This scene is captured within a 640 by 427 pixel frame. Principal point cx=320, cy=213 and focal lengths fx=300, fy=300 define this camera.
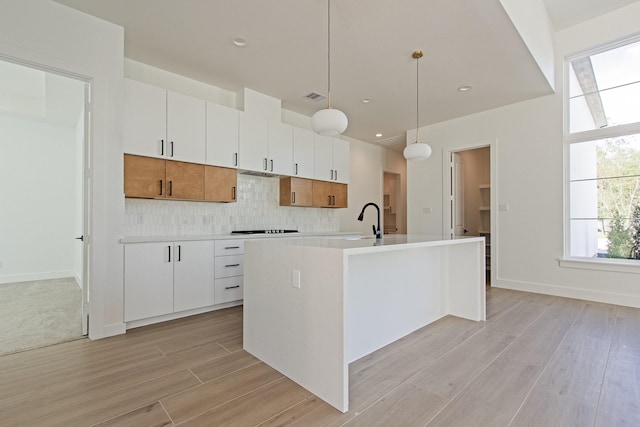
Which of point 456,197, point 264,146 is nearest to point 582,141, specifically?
point 456,197

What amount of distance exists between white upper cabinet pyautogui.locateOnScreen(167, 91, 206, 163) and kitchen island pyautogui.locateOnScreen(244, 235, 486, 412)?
1729 millimetres

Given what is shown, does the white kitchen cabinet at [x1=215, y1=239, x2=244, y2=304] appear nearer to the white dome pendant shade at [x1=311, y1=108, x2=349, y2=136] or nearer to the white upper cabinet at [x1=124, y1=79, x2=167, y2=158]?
the white upper cabinet at [x1=124, y1=79, x2=167, y2=158]

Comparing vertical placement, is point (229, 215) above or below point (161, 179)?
below

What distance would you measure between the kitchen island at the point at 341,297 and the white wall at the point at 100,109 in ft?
4.42

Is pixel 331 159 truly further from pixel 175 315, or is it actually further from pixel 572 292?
pixel 572 292

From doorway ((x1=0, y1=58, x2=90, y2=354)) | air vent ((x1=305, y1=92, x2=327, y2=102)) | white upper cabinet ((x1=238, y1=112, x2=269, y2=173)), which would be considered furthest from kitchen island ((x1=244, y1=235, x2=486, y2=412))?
doorway ((x1=0, y1=58, x2=90, y2=354))

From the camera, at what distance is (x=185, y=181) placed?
137 inches

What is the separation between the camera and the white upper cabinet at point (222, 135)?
367 cm

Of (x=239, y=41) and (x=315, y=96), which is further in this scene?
(x=315, y=96)

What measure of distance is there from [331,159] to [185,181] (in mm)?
2549

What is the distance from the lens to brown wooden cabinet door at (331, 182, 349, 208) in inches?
209

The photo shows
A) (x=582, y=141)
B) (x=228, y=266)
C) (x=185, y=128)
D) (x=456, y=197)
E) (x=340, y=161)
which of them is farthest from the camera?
(x=456, y=197)

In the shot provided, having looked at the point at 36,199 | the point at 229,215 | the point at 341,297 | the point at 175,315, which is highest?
the point at 36,199

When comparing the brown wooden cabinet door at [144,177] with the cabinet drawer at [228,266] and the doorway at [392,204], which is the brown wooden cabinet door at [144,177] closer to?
the cabinet drawer at [228,266]
